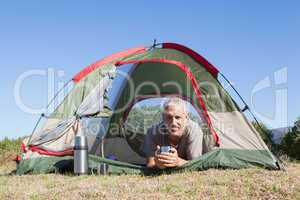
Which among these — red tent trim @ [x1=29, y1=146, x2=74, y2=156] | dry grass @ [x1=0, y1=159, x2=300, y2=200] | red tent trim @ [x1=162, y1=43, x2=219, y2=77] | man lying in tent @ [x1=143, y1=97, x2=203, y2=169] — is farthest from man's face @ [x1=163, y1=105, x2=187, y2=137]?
red tent trim @ [x1=29, y1=146, x2=74, y2=156]

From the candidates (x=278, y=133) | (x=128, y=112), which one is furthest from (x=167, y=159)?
(x=278, y=133)

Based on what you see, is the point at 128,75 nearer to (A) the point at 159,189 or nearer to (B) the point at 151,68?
(B) the point at 151,68

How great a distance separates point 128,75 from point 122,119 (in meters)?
0.68

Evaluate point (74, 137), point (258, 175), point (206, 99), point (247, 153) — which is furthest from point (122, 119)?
point (258, 175)

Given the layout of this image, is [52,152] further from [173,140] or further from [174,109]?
[174,109]

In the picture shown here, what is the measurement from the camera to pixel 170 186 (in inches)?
155

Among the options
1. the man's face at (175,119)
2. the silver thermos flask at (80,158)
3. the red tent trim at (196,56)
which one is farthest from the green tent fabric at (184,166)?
the red tent trim at (196,56)

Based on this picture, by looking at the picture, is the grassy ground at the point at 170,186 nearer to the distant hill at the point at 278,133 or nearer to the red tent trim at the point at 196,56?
the red tent trim at the point at 196,56

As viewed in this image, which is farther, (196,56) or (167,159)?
(196,56)

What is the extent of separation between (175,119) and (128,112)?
193 cm

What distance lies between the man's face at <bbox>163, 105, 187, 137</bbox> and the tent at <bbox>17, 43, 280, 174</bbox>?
1.31ft

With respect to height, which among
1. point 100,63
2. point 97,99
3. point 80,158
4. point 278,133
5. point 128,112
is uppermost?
point 100,63

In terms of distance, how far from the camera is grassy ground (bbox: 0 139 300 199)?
366 cm

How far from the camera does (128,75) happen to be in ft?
21.5
